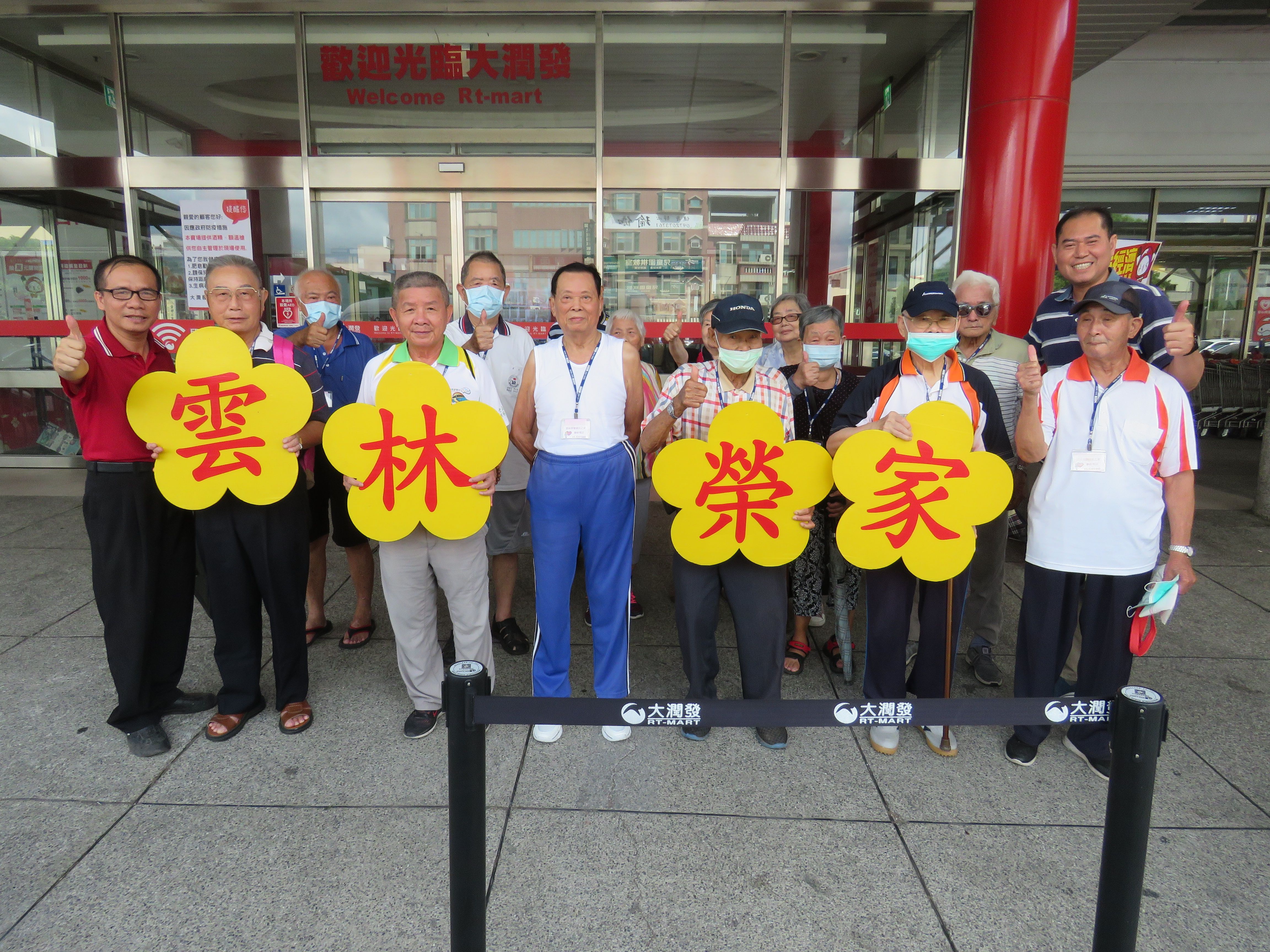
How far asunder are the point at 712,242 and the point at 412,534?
4.80 meters

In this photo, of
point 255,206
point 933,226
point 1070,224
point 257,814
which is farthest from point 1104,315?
point 255,206

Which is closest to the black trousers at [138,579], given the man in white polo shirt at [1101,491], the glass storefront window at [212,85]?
the man in white polo shirt at [1101,491]

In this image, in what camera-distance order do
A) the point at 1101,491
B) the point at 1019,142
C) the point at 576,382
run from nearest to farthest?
the point at 1101,491, the point at 576,382, the point at 1019,142

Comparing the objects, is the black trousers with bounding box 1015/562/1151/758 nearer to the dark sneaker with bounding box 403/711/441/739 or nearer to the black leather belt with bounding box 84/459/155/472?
the dark sneaker with bounding box 403/711/441/739

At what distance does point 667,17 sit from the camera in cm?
625

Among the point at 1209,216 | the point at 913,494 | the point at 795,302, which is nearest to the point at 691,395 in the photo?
the point at 913,494

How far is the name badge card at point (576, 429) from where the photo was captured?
8.62 ft

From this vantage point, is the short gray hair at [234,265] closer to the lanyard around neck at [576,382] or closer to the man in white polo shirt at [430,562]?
the man in white polo shirt at [430,562]

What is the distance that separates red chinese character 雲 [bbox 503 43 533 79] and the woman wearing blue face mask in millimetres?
4508

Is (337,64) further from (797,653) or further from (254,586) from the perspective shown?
(797,653)

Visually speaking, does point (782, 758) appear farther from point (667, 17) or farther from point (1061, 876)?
point (667, 17)

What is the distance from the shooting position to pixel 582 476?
2658 millimetres

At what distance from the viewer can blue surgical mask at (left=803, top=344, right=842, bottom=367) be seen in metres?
2.98

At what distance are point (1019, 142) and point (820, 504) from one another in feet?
12.7
